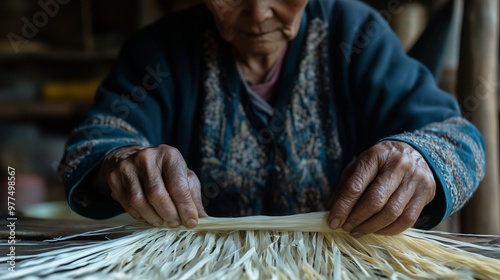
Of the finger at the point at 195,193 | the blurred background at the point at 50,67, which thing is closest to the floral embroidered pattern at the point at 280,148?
the finger at the point at 195,193

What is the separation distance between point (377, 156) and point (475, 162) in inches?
12.4

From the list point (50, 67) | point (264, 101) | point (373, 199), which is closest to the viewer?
point (373, 199)

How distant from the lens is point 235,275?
84 cm

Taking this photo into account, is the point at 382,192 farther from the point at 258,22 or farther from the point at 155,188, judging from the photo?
the point at 258,22

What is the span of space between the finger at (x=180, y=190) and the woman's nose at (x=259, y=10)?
0.37 m

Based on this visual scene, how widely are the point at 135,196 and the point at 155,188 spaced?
0.04 metres

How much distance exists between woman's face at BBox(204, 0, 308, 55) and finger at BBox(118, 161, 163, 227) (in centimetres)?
40

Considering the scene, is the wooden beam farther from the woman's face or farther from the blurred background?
the blurred background

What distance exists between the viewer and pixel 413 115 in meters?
1.27

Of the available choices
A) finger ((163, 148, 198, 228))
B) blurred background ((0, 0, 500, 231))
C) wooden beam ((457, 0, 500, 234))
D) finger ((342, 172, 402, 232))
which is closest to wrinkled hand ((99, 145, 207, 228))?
finger ((163, 148, 198, 228))

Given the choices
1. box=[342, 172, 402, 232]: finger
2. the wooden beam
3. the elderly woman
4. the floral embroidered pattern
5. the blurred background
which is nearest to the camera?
box=[342, 172, 402, 232]: finger

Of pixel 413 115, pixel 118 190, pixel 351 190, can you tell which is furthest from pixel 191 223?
pixel 413 115

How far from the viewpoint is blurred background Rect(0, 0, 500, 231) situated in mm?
3344

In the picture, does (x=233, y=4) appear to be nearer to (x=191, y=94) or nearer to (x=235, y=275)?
(x=191, y=94)
